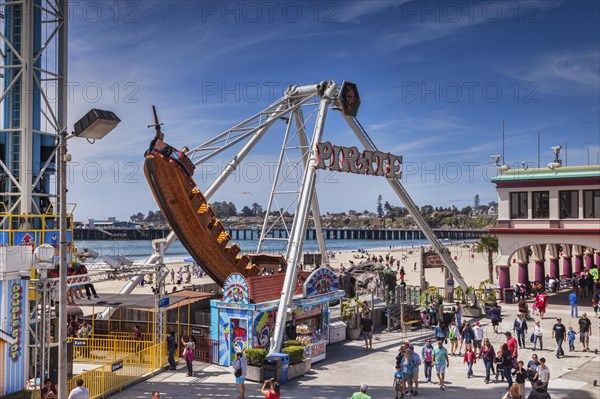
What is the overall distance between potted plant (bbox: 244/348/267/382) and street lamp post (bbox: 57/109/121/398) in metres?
8.24

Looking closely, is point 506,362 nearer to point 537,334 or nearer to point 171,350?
point 537,334

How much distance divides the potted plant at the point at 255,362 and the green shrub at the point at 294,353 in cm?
78

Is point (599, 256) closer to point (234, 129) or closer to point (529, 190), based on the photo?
point (529, 190)

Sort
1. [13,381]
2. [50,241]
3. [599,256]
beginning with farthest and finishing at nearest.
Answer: [599,256] < [50,241] < [13,381]

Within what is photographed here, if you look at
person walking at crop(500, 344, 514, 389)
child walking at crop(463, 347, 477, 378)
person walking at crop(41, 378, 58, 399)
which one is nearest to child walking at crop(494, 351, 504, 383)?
person walking at crop(500, 344, 514, 389)

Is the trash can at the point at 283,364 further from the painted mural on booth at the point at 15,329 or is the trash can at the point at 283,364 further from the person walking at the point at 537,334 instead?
the person walking at the point at 537,334

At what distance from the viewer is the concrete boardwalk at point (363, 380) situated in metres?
17.4

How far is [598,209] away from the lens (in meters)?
34.2

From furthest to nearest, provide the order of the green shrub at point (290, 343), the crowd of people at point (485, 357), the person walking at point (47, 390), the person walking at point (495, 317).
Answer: the person walking at point (495, 317) < the green shrub at point (290, 343) < the crowd of people at point (485, 357) < the person walking at point (47, 390)

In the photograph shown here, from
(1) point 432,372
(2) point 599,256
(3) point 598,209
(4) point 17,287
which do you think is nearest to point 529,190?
(3) point 598,209

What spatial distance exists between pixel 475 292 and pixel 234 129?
15.5 meters

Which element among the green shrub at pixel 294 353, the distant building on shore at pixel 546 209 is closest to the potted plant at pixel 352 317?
the green shrub at pixel 294 353

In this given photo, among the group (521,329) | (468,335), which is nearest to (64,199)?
(468,335)

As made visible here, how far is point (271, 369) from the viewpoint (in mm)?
18656
